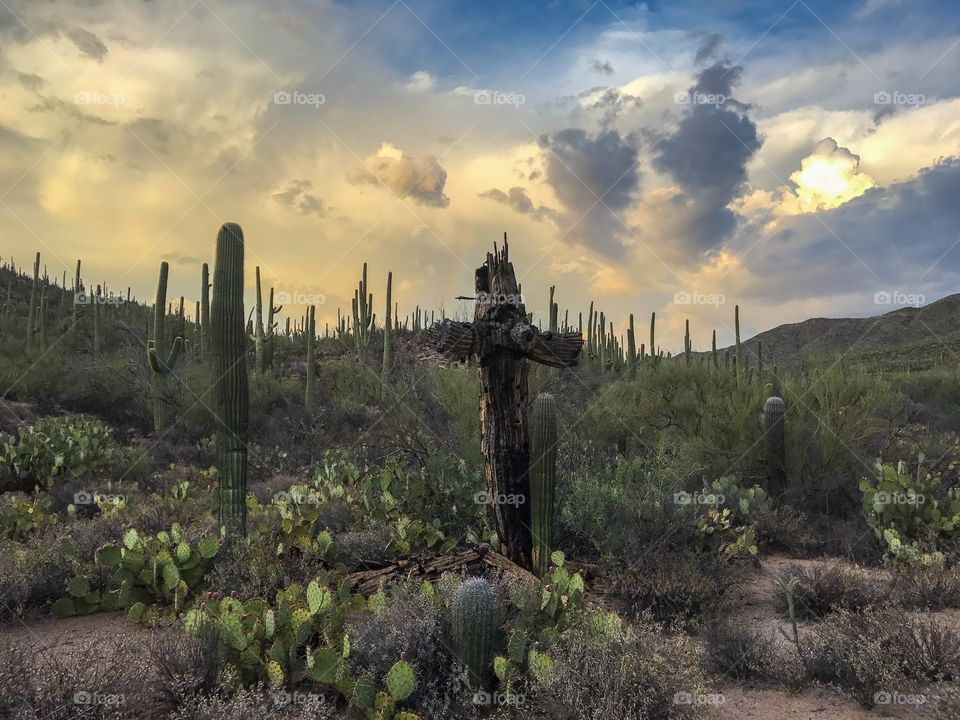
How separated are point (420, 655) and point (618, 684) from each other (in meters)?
1.28

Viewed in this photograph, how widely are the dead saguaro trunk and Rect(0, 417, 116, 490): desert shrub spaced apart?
26.3ft

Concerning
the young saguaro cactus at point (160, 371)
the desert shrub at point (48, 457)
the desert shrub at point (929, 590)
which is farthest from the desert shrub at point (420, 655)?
the young saguaro cactus at point (160, 371)

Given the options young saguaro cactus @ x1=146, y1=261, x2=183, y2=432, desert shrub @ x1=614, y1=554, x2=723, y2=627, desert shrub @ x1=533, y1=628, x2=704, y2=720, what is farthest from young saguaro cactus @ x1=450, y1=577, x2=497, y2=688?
young saguaro cactus @ x1=146, y1=261, x2=183, y2=432

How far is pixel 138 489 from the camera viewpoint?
10.8m

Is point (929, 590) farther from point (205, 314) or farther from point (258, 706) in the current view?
point (205, 314)

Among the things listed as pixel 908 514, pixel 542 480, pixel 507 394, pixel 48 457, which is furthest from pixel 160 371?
pixel 908 514

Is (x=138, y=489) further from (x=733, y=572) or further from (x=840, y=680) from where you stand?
(x=840, y=680)

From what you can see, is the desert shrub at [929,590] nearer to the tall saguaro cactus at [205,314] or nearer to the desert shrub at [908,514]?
the desert shrub at [908,514]

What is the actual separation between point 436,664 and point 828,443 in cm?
883

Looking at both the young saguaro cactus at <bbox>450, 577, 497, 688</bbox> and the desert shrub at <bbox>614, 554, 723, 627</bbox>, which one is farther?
the desert shrub at <bbox>614, 554, 723, 627</bbox>

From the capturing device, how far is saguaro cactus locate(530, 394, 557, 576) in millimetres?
6199

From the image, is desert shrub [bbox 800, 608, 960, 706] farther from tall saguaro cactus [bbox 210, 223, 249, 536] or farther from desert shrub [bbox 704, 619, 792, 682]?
tall saguaro cactus [bbox 210, 223, 249, 536]

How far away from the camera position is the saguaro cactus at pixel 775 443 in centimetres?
1014

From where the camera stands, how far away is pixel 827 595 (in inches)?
227
